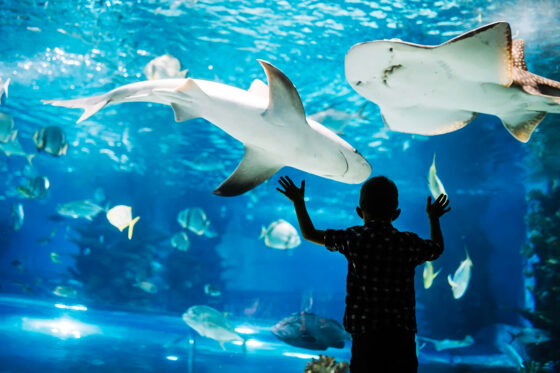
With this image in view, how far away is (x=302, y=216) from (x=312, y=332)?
4.93m

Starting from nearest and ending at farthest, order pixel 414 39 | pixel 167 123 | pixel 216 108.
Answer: pixel 216 108
pixel 414 39
pixel 167 123

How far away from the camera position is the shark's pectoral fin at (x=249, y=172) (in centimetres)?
277

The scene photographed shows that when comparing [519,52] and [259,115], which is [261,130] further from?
[519,52]

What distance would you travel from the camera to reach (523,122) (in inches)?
113

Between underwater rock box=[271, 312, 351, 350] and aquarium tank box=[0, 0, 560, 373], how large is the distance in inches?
1.4

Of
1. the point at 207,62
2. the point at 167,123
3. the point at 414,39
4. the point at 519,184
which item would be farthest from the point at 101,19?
the point at 519,184

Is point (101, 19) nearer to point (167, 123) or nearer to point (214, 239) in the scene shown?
point (167, 123)

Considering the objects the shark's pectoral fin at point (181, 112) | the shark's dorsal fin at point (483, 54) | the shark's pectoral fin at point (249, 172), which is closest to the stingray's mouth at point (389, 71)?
the shark's dorsal fin at point (483, 54)

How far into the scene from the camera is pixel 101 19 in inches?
321

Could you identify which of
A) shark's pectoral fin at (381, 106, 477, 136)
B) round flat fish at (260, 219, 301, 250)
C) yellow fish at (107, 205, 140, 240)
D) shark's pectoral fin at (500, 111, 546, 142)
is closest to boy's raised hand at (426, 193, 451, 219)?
shark's pectoral fin at (381, 106, 477, 136)

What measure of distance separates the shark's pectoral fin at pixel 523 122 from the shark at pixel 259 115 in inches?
54.4

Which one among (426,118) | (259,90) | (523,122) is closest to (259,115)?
(259,90)

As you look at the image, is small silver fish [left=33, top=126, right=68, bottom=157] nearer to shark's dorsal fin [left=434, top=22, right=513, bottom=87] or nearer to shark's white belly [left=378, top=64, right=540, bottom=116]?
shark's white belly [left=378, top=64, right=540, bottom=116]

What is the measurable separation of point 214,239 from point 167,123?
663cm
